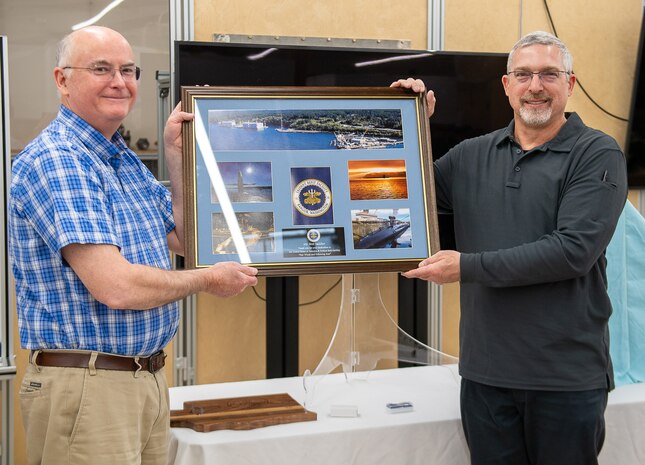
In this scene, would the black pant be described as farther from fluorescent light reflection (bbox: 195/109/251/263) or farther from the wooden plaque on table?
fluorescent light reflection (bbox: 195/109/251/263)

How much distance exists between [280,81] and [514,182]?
69.9 inches

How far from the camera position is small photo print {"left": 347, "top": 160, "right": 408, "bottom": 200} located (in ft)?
8.16

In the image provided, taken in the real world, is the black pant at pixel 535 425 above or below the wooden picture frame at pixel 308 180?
below

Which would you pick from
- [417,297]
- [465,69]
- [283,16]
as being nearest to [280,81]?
[283,16]

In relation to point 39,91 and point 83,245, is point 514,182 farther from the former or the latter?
point 39,91

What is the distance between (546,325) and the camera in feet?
7.54

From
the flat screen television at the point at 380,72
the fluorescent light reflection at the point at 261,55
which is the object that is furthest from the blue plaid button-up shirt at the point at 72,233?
the fluorescent light reflection at the point at 261,55

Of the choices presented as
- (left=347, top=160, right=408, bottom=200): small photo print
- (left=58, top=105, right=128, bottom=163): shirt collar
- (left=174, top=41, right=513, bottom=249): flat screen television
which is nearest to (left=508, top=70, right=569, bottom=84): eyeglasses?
(left=347, top=160, right=408, bottom=200): small photo print

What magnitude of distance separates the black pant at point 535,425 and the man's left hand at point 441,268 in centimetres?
36

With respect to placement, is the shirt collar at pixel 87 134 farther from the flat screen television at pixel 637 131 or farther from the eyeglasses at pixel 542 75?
the flat screen television at pixel 637 131

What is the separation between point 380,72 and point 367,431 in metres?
2.02

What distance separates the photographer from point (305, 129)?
8.24 ft

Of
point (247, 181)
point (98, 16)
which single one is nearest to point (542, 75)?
point (247, 181)

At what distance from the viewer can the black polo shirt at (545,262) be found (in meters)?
2.24
